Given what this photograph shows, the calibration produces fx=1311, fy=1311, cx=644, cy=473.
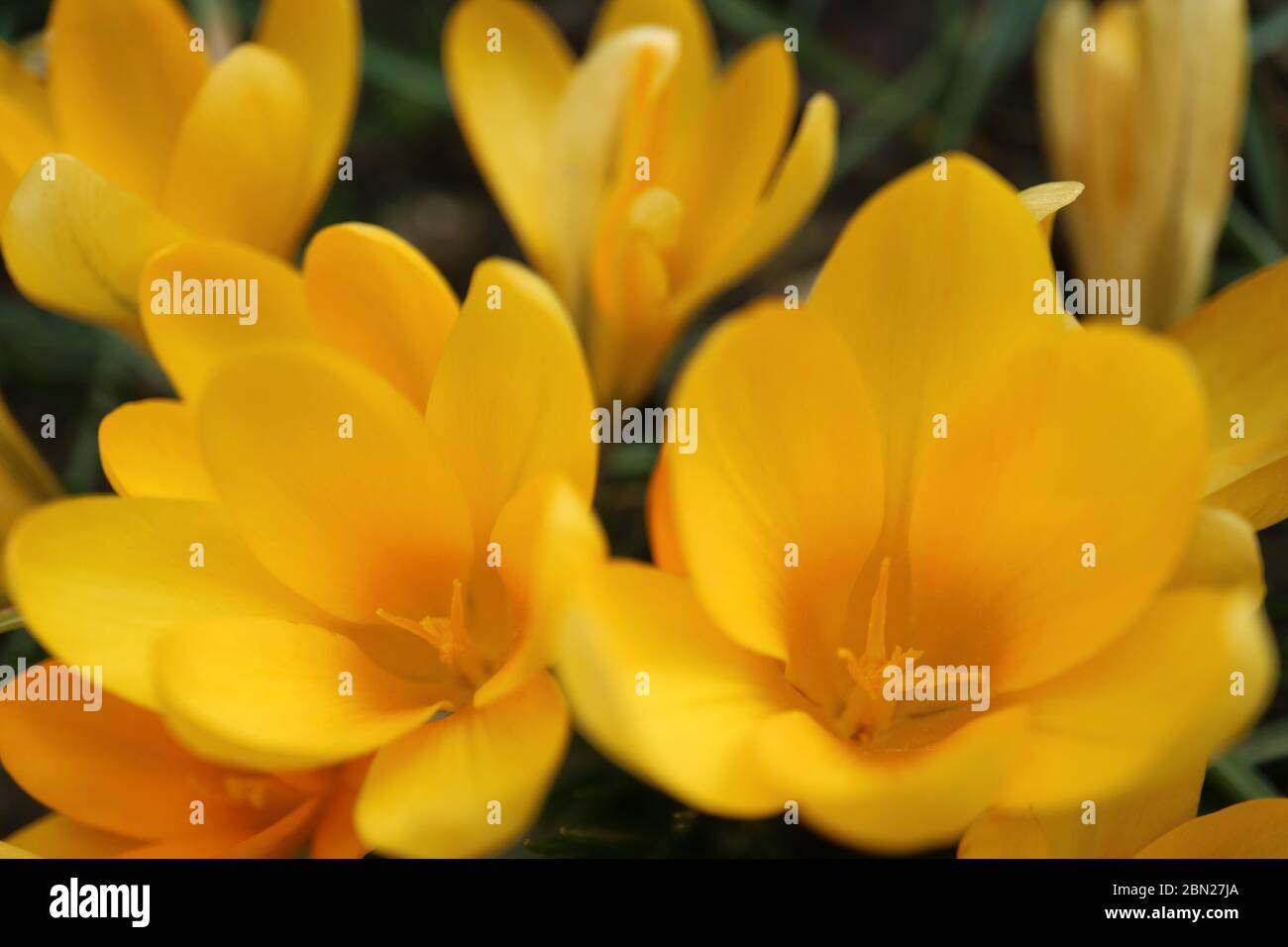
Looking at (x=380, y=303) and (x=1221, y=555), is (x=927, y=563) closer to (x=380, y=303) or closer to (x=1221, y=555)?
(x=1221, y=555)

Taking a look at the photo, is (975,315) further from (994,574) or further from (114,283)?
(114,283)

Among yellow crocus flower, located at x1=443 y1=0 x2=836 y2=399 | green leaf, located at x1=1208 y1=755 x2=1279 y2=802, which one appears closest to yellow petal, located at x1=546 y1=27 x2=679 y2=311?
yellow crocus flower, located at x1=443 y1=0 x2=836 y2=399

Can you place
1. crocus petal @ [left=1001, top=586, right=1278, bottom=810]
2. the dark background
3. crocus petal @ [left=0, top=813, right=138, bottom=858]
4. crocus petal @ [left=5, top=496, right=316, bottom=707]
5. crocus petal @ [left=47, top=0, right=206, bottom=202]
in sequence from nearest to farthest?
crocus petal @ [left=1001, top=586, right=1278, bottom=810], crocus petal @ [left=5, top=496, right=316, bottom=707], crocus petal @ [left=0, top=813, right=138, bottom=858], crocus petal @ [left=47, top=0, right=206, bottom=202], the dark background

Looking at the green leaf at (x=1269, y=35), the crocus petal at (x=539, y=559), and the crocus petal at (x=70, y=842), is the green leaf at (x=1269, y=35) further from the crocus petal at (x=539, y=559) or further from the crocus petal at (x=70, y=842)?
the crocus petal at (x=70, y=842)

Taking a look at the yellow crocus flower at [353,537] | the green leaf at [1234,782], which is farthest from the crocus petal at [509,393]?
the green leaf at [1234,782]

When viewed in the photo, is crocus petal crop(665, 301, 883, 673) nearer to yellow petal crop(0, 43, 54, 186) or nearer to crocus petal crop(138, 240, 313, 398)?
crocus petal crop(138, 240, 313, 398)
